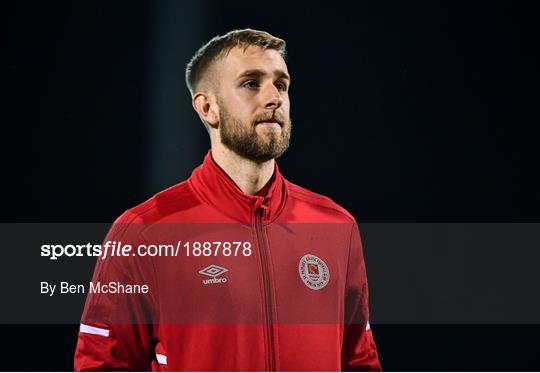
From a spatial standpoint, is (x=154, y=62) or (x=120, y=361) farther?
(x=154, y=62)

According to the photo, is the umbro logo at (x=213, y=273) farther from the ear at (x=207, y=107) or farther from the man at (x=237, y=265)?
the ear at (x=207, y=107)

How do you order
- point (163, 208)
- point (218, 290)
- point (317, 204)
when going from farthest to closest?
point (317, 204)
point (163, 208)
point (218, 290)

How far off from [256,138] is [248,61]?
0.56 ft

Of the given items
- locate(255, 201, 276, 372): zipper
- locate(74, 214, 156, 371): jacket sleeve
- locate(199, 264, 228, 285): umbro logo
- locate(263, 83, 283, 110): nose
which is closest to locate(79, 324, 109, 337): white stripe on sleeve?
locate(74, 214, 156, 371): jacket sleeve

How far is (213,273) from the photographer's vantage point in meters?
1.49

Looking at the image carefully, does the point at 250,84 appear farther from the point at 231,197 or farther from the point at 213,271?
the point at 213,271

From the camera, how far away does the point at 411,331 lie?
2094 millimetres

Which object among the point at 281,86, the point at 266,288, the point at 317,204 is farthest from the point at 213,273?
the point at 281,86

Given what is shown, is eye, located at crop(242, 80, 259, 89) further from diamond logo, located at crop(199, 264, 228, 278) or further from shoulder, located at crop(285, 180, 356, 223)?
diamond logo, located at crop(199, 264, 228, 278)

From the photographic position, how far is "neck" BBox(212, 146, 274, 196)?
160cm

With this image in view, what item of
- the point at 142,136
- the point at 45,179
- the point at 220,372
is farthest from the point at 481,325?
the point at 45,179

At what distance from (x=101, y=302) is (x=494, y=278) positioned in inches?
44.9

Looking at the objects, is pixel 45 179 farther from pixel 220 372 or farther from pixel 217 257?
pixel 220 372

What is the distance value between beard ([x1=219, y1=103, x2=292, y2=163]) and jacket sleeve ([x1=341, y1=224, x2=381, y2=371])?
29cm
